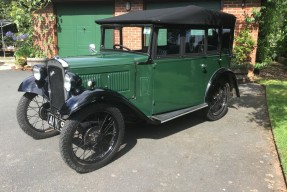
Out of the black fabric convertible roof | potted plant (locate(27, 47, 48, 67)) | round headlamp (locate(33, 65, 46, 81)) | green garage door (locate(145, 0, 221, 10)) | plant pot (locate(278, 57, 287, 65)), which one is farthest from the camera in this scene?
plant pot (locate(278, 57, 287, 65))

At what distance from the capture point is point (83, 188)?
3.28 metres

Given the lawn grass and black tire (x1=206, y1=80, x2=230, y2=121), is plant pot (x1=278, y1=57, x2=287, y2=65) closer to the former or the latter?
the lawn grass

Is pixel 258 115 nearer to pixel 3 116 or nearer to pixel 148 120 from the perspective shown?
pixel 148 120

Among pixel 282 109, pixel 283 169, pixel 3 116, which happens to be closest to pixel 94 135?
pixel 283 169

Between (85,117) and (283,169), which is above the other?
(85,117)

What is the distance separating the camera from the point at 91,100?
3.47 metres

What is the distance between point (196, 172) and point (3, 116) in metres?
3.86

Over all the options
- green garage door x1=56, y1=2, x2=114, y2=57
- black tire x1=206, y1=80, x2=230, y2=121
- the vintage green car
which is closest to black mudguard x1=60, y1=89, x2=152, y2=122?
Result: the vintage green car

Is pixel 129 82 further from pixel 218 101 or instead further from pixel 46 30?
pixel 46 30

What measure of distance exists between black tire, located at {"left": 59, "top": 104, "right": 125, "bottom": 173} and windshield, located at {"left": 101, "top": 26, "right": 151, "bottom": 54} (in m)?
1.16

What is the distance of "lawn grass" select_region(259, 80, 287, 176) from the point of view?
418 centimetres

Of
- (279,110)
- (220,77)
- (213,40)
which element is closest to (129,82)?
(213,40)

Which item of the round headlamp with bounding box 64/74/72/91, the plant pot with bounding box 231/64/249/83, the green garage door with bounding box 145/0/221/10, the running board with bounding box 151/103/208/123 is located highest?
the green garage door with bounding box 145/0/221/10

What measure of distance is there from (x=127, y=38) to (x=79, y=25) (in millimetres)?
6586
